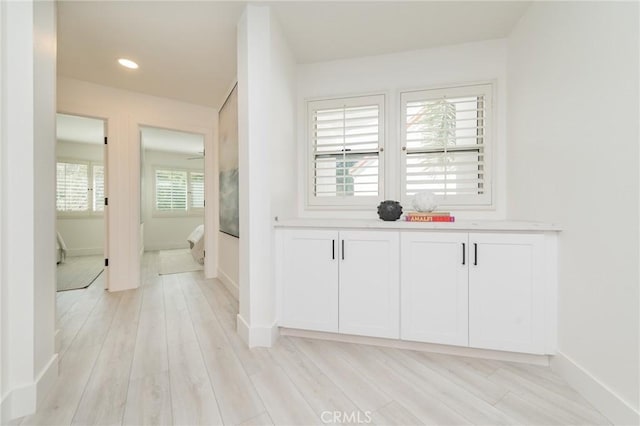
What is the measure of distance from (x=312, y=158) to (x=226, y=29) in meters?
1.22

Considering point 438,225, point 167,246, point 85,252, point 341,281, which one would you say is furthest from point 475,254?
point 85,252

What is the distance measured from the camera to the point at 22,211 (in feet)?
3.94

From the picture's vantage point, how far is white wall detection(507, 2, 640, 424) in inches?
44.1

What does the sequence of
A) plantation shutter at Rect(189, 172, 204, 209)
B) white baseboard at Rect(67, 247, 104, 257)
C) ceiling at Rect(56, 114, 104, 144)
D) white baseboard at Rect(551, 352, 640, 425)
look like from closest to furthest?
white baseboard at Rect(551, 352, 640, 425), ceiling at Rect(56, 114, 104, 144), white baseboard at Rect(67, 247, 104, 257), plantation shutter at Rect(189, 172, 204, 209)

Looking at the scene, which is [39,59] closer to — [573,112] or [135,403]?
[135,403]

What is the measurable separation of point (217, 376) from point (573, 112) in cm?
248

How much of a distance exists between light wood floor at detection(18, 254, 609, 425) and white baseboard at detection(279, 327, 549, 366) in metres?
0.05

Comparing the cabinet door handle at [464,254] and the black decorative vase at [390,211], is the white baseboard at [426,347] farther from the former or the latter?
the black decorative vase at [390,211]

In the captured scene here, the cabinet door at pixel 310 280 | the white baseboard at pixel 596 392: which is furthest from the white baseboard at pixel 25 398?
the white baseboard at pixel 596 392

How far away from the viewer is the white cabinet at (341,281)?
181cm

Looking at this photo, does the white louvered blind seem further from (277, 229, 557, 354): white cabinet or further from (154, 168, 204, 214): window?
(154, 168, 204, 214): window

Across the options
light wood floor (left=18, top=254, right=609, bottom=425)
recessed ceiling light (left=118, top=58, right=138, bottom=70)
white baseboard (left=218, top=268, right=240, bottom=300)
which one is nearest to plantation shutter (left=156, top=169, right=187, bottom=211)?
white baseboard (left=218, top=268, right=240, bottom=300)

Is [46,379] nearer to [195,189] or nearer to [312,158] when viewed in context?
[312,158]

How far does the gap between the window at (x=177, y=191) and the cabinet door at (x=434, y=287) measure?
6.23 metres
